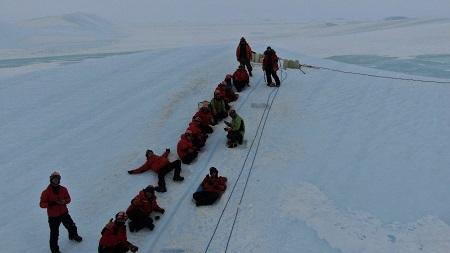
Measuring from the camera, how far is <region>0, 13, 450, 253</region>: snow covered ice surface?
223 inches

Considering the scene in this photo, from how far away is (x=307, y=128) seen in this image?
867 centimetres

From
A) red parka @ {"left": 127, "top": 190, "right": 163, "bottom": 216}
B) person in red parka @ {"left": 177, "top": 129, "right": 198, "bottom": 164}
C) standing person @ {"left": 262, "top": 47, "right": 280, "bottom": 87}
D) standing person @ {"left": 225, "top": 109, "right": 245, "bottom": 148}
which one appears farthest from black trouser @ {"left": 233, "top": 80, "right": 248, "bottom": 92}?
red parka @ {"left": 127, "top": 190, "right": 163, "bottom": 216}

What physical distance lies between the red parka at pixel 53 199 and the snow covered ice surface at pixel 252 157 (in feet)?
2.22

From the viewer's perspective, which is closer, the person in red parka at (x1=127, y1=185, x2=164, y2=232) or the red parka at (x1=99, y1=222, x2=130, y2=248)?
the red parka at (x1=99, y1=222, x2=130, y2=248)

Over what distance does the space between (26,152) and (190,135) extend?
12.3 feet

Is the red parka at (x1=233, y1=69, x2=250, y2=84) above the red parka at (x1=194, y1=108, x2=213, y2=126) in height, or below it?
above

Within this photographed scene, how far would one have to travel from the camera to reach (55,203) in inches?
195

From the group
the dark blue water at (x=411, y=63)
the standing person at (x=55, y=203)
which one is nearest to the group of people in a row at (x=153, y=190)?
the standing person at (x=55, y=203)

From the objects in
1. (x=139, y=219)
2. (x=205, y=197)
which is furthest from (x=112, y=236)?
(x=205, y=197)

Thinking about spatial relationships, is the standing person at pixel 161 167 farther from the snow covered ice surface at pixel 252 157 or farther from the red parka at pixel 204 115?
the red parka at pixel 204 115

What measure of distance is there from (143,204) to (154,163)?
1383mm

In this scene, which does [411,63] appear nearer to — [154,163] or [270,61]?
[270,61]

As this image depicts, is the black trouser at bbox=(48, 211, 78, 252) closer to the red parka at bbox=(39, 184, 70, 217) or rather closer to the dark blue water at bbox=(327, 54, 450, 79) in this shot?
the red parka at bbox=(39, 184, 70, 217)

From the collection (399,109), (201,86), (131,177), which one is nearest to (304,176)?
(131,177)
